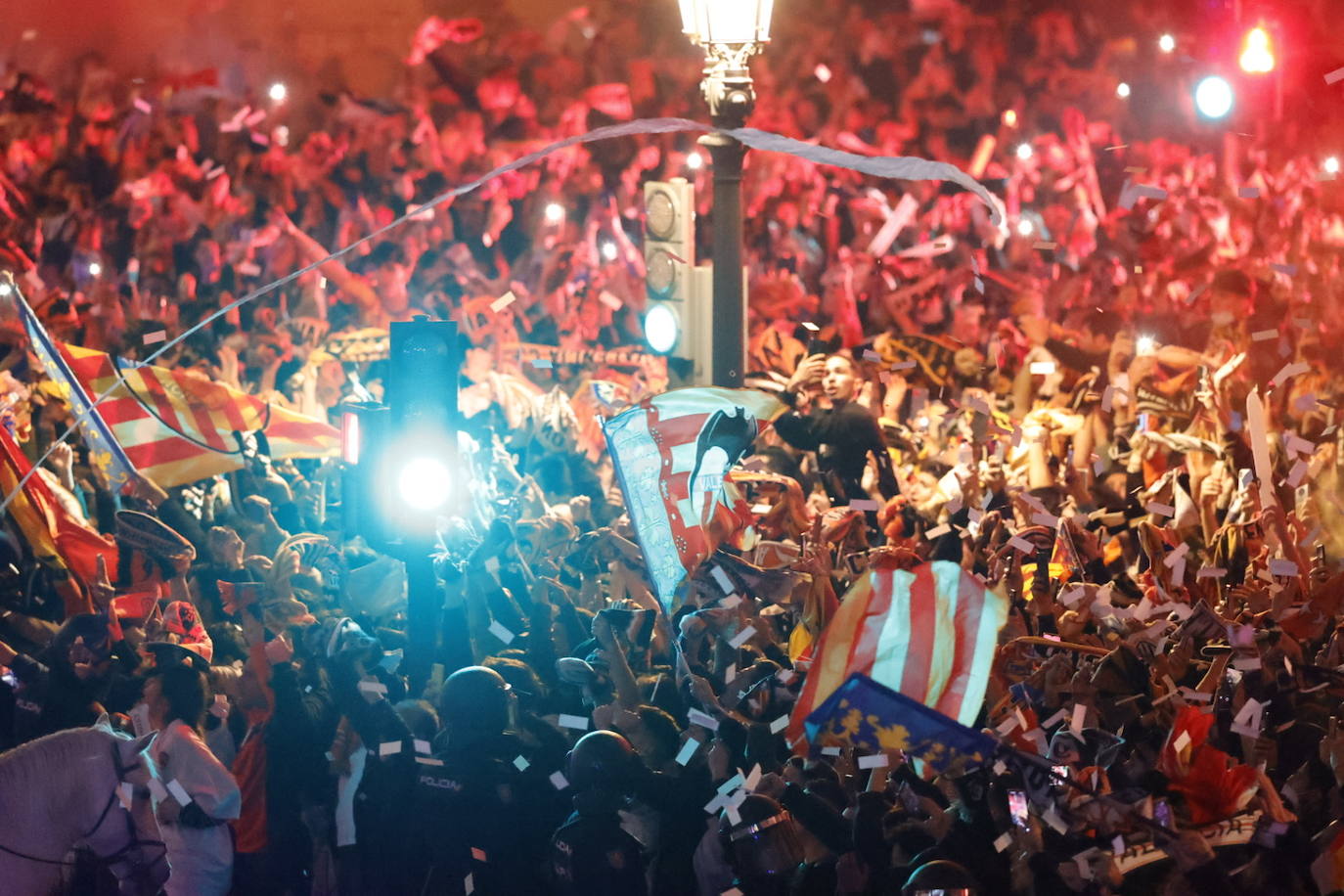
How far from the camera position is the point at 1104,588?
31.3 ft

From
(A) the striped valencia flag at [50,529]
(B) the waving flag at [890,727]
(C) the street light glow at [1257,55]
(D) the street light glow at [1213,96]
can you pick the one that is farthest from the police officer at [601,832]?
(D) the street light glow at [1213,96]

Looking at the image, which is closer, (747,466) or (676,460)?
(676,460)

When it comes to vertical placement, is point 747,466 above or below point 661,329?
below

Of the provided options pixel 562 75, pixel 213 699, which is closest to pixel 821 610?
pixel 213 699

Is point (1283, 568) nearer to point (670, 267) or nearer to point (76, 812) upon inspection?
point (670, 267)

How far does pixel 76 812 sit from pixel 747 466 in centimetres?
632

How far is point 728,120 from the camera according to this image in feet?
28.6

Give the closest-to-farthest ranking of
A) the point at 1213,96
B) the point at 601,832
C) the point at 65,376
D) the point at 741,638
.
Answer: the point at 601,832
the point at 741,638
the point at 65,376
the point at 1213,96

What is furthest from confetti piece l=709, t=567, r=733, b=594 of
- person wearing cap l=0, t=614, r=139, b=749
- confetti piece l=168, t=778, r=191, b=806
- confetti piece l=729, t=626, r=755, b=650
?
person wearing cap l=0, t=614, r=139, b=749

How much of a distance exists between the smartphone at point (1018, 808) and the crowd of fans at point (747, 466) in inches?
2.4

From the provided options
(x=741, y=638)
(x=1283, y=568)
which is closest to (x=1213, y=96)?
(x=1283, y=568)

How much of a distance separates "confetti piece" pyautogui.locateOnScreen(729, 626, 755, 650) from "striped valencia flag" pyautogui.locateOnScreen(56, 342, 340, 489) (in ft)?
13.5

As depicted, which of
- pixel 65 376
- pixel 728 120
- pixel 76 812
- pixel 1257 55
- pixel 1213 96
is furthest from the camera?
pixel 1213 96

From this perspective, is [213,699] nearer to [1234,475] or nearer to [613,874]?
[613,874]
